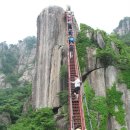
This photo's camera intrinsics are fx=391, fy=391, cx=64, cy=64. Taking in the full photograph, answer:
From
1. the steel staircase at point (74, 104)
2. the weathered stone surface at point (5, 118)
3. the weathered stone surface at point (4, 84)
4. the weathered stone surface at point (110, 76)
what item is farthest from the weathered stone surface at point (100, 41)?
the weathered stone surface at point (4, 84)

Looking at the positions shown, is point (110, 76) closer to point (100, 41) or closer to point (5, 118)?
point (100, 41)

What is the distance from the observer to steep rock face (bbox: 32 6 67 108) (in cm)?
2753

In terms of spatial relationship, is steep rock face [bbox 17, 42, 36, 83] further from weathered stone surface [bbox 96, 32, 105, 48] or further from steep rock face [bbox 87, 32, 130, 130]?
steep rock face [bbox 87, 32, 130, 130]

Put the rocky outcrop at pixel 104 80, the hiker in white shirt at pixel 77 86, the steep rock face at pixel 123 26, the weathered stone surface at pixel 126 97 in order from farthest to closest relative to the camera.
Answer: the steep rock face at pixel 123 26, the weathered stone surface at pixel 126 97, the rocky outcrop at pixel 104 80, the hiker in white shirt at pixel 77 86

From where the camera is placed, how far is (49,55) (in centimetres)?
2900

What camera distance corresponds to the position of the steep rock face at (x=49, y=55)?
27.5 m

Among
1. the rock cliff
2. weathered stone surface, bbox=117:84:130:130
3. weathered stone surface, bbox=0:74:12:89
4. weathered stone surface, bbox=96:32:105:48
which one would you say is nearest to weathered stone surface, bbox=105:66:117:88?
weathered stone surface, bbox=117:84:130:130

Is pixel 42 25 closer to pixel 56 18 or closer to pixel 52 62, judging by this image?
pixel 56 18

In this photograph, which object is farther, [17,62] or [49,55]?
[17,62]

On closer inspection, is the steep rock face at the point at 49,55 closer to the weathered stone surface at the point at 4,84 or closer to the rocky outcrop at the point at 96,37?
the rocky outcrop at the point at 96,37

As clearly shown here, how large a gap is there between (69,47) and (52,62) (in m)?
1.72

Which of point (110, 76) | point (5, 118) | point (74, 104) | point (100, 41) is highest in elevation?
point (100, 41)

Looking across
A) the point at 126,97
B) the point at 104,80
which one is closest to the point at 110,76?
the point at 104,80

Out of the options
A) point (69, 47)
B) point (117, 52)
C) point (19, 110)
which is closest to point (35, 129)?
point (69, 47)
